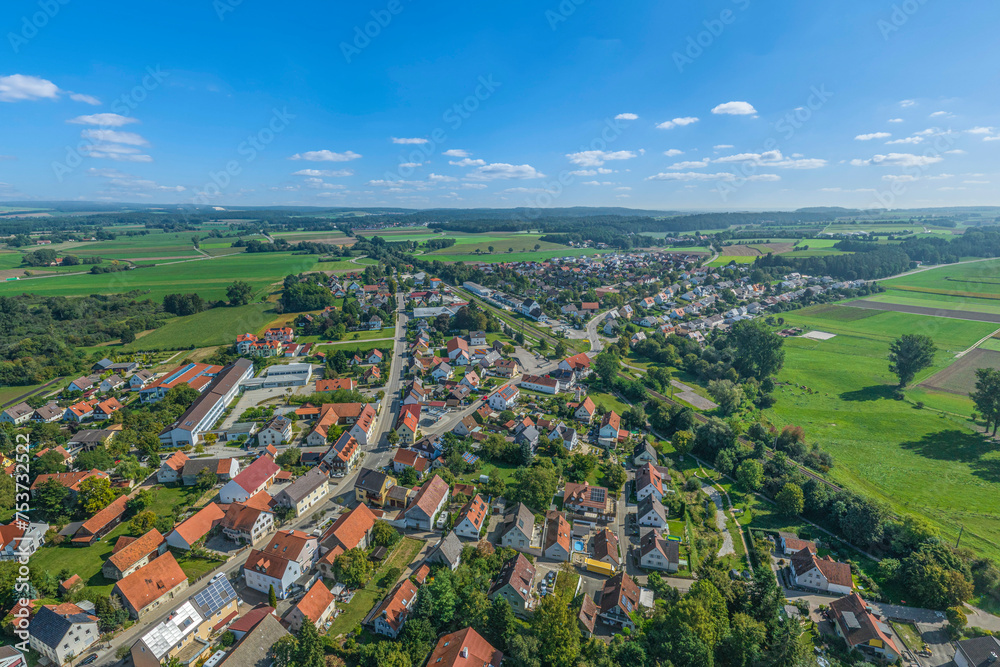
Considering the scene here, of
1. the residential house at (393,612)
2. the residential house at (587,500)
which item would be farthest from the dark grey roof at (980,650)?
the residential house at (587,500)

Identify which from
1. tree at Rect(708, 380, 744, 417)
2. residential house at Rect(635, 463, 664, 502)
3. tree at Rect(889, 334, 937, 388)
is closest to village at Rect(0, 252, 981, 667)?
residential house at Rect(635, 463, 664, 502)

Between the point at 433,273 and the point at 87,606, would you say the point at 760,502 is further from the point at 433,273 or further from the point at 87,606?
the point at 433,273

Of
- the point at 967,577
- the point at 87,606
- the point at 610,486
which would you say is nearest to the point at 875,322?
the point at 967,577

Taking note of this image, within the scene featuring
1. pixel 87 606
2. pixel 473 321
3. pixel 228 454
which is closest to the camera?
pixel 87 606

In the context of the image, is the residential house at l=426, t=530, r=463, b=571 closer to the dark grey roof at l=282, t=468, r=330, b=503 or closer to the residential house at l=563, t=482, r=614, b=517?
the residential house at l=563, t=482, r=614, b=517

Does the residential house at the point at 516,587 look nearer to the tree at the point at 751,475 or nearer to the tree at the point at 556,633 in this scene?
the tree at the point at 556,633

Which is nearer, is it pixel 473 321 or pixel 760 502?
pixel 760 502

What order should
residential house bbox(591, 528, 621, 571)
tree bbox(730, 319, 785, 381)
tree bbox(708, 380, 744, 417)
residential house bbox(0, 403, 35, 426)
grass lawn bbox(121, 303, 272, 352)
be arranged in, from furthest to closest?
grass lawn bbox(121, 303, 272, 352), tree bbox(730, 319, 785, 381), tree bbox(708, 380, 744, 417), residential house bbox(0, 403, 35, 426), residential house bbox(591, 528, 621, 571)
